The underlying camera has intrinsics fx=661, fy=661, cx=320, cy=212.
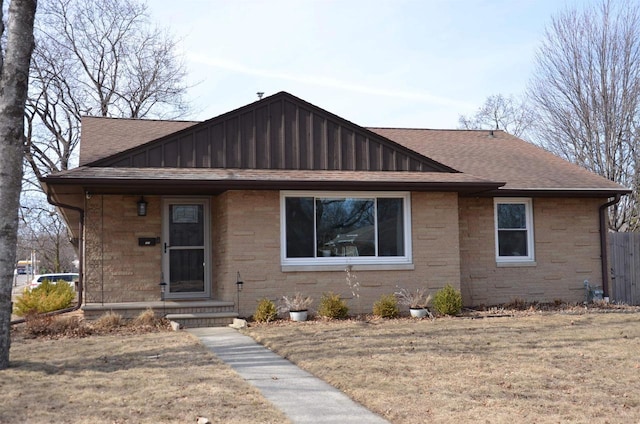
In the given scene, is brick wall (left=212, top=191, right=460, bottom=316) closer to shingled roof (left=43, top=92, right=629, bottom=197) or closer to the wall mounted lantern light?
shingled roof (left=43, top=92, right=629, bottom=197)

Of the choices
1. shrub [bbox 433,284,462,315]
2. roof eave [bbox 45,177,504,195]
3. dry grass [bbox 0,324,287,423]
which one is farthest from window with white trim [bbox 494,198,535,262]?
dry grass [bbox 0,324,287,423]

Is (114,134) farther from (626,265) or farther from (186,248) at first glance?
(626,265)

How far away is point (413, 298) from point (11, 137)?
8294 mm

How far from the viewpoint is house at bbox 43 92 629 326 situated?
13039mm

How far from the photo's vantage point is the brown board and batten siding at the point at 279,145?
43.1ft

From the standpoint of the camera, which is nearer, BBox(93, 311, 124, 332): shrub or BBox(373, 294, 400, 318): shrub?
BBox(93, 311, 124, 332): shrub

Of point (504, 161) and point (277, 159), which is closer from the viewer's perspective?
point (277, 159)

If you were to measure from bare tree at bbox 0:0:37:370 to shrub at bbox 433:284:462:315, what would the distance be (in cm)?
802

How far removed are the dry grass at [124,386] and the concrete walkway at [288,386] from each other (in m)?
0.18

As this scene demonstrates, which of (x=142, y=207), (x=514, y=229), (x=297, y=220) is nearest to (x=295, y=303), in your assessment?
(x=297, y=220)

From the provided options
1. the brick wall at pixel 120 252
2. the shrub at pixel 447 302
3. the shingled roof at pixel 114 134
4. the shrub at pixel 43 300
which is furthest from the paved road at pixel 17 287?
the shrub at pixel 447 302

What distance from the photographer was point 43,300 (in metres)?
14.8

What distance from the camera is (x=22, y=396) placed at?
6891 mm

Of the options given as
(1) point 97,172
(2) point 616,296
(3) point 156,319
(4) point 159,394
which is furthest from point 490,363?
(2) point 616,296
